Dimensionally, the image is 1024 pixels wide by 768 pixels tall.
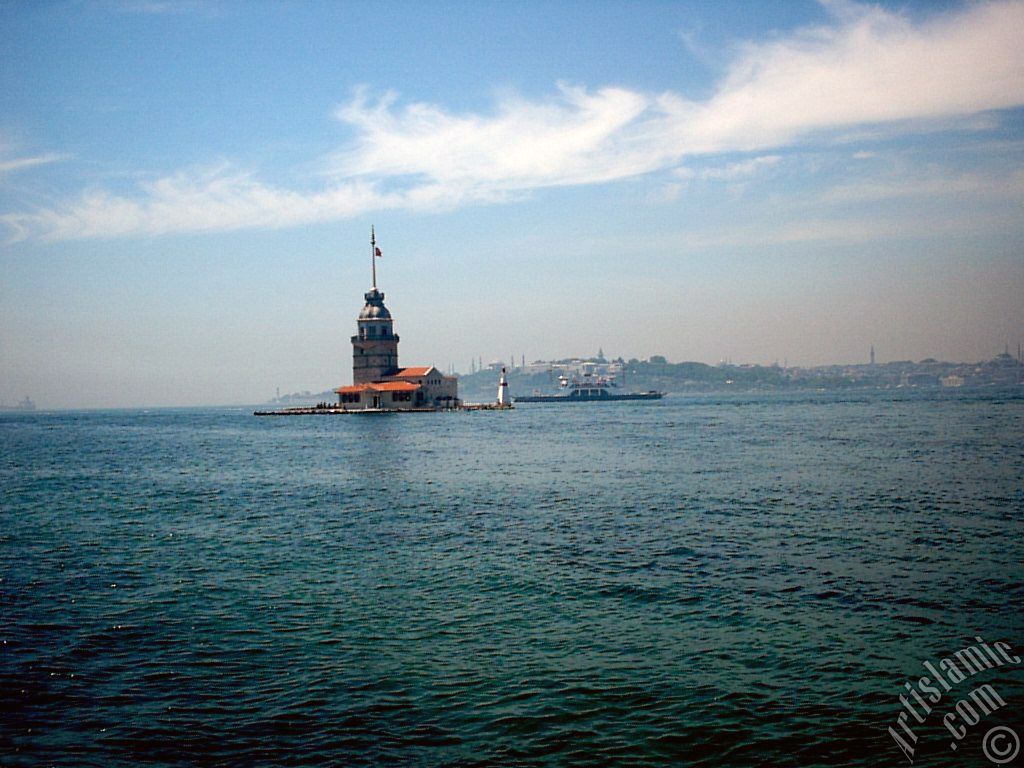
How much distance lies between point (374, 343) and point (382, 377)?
21.9 ft

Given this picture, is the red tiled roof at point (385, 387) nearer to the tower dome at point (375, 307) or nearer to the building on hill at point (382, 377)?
the building on hill at point (382, 377)

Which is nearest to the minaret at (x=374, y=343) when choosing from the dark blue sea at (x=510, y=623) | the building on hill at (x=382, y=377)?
the building on hill at (x=382, y=377)

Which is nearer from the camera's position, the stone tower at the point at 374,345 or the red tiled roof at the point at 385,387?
the red tiled roof at the point at 385,387

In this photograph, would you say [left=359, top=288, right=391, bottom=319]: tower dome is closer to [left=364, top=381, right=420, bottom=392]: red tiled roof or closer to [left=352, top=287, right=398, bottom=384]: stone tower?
[left=352, top=287, right=398, bottom=384]: stone tower

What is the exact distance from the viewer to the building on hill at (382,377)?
14700 cm

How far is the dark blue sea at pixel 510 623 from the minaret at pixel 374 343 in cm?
11629

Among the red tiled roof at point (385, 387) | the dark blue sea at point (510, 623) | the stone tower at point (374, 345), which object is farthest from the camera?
the stone tower at point (374, 345)

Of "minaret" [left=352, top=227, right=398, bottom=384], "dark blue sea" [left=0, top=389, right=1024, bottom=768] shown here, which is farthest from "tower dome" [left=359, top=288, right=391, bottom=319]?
"dark blue sea" [left=0, top=389, right=1024, bottom=768]

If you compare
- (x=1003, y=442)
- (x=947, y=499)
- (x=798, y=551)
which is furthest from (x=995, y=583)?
(x=1003, y=442)

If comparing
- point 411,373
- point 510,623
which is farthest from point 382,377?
point 510,623

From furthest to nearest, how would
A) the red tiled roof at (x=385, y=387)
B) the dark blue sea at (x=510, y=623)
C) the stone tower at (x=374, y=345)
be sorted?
the stone tower at (x=374, y=345) < the red tiled roof at (x=385, y=387) < the dark blue sea at (x=510, y=623)

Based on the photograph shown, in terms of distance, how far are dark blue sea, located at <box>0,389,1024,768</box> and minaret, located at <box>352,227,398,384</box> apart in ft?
382

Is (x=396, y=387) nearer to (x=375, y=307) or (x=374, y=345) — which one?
(x=374, y=345)

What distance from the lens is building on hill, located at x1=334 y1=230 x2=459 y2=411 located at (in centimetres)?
14700
